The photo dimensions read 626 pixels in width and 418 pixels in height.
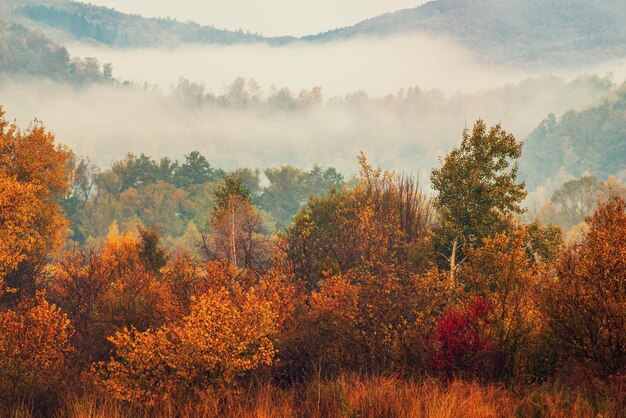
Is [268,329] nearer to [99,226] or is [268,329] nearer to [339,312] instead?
[339,312]

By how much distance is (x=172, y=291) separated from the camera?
1308 inches

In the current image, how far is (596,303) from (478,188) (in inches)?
790

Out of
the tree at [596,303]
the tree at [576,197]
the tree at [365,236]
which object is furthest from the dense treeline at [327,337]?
the tree at [576,197]

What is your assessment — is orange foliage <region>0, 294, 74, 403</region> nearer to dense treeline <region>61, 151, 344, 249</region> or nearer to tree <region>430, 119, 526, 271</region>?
tree <region>430, 119, 526, 271</region>

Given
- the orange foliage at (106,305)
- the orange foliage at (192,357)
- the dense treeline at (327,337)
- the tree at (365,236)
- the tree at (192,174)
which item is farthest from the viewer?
the tree at (192,174)

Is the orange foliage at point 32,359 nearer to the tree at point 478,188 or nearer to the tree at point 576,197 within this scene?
the tree at point 478,188

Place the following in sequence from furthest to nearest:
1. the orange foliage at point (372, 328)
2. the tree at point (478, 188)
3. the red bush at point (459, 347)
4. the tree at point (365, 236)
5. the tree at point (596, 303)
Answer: the tree at point (478, 188) < the tree at point (365, 236) < the orange foliage at point (372, 328) < the red bush at point (459, 347) < the tree at point (596, 303)

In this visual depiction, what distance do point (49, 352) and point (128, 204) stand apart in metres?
125

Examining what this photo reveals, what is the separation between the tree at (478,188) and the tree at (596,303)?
57.2ft

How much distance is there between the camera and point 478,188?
140 ft

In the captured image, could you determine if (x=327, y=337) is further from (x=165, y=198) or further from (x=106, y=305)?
(x=165, y=198)

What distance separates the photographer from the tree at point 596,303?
75.5ft

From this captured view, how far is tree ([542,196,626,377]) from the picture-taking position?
23.0 meters

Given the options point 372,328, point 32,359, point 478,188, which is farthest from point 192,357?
point 478,188
